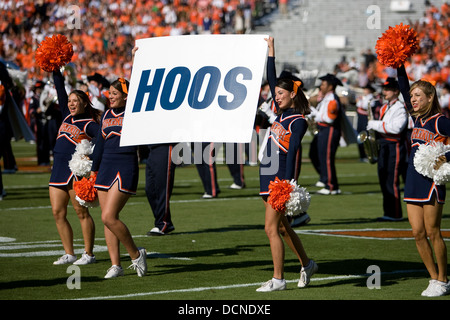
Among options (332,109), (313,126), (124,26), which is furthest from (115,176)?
(124,26)

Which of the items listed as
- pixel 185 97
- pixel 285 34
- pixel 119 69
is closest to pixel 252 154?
pixel 185 97

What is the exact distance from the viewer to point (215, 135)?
6340mm

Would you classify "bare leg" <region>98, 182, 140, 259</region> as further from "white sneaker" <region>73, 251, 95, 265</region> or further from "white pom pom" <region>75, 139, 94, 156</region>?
"white sneaker" <region>73, 251, 95, 265</region>

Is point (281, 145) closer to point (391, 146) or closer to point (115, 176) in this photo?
point (115, 176)

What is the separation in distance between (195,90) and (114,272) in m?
1.78

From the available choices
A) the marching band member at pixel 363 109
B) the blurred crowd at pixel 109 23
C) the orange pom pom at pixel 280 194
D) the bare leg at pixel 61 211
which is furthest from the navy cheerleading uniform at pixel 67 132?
Answer: the blurred crowd at pixel 109 23

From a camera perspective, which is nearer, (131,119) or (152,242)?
(131,119)

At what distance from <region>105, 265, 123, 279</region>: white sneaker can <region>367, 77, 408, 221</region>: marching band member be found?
16.0 ft

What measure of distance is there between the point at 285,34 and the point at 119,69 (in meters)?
7.56

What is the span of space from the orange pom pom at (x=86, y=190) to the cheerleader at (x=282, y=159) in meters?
1.53

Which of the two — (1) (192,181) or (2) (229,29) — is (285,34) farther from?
(1) (192,181)

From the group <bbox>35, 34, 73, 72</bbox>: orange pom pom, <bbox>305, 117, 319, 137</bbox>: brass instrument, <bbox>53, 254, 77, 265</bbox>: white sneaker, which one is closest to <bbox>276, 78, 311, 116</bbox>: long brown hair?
<bbox>35, 34, 73, 72</bbox>: orange pom pom

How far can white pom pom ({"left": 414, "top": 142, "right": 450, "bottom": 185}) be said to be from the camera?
255 inches

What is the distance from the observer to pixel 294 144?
21.6 feet
